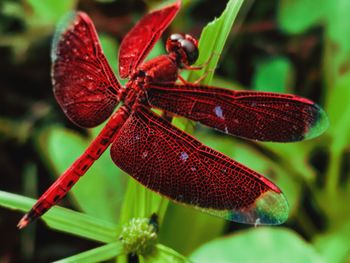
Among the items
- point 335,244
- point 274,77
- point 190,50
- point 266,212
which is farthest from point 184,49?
point 335,244

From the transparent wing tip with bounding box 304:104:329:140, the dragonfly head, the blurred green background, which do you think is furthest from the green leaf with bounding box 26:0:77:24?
the transparent wing tip with bounding box 304:104:329:140

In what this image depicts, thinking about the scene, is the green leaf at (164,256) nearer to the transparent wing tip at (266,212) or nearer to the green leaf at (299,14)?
the transparent wing tip at (266,212)

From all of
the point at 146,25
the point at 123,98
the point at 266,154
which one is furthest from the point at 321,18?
the point at 123,98

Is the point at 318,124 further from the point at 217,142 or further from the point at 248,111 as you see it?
the point at 217,142

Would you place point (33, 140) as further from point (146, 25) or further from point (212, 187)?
point (212, 187)

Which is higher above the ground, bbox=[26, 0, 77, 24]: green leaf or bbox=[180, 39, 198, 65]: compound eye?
bbox=[180, 39, 198, 65]: compound eye

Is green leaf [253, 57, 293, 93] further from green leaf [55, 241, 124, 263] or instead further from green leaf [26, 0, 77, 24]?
green leaf [55, 241, 124, 263]

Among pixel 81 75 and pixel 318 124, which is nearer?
pixel 318 124
